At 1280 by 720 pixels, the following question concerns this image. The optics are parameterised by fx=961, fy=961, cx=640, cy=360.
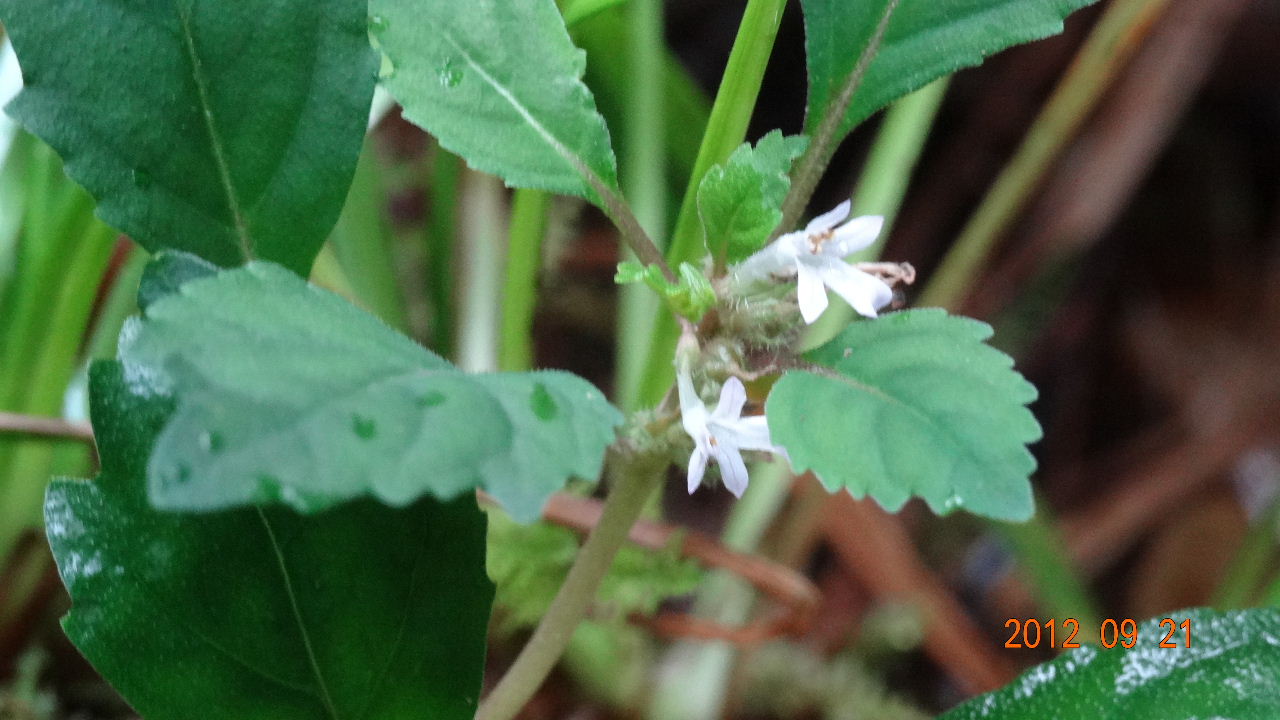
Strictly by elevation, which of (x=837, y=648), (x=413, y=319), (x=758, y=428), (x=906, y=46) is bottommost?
(x=837, y=648)

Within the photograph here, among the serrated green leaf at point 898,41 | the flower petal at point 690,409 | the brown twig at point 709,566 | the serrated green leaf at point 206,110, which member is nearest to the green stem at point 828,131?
the serrated green leaf at point 898,41

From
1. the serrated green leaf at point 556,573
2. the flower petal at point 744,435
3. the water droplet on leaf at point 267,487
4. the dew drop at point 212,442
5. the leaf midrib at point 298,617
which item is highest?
the dew drop at point 212,442

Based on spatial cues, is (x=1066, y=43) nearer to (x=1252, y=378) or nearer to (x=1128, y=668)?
A: (x=1252, y=378)

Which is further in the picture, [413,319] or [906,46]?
[413,319]

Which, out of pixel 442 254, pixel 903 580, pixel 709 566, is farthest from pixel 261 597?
pixel 903 580

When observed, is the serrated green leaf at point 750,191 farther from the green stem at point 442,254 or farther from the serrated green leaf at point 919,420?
the green stem at point 442,254

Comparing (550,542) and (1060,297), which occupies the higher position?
(1060,297)

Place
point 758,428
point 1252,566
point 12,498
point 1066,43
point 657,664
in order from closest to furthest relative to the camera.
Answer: point 758,428 < point 12,498 < point 657,664 < point 1252,566 < point 1066,43

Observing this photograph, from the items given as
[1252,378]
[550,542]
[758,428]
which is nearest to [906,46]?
[758,428]
